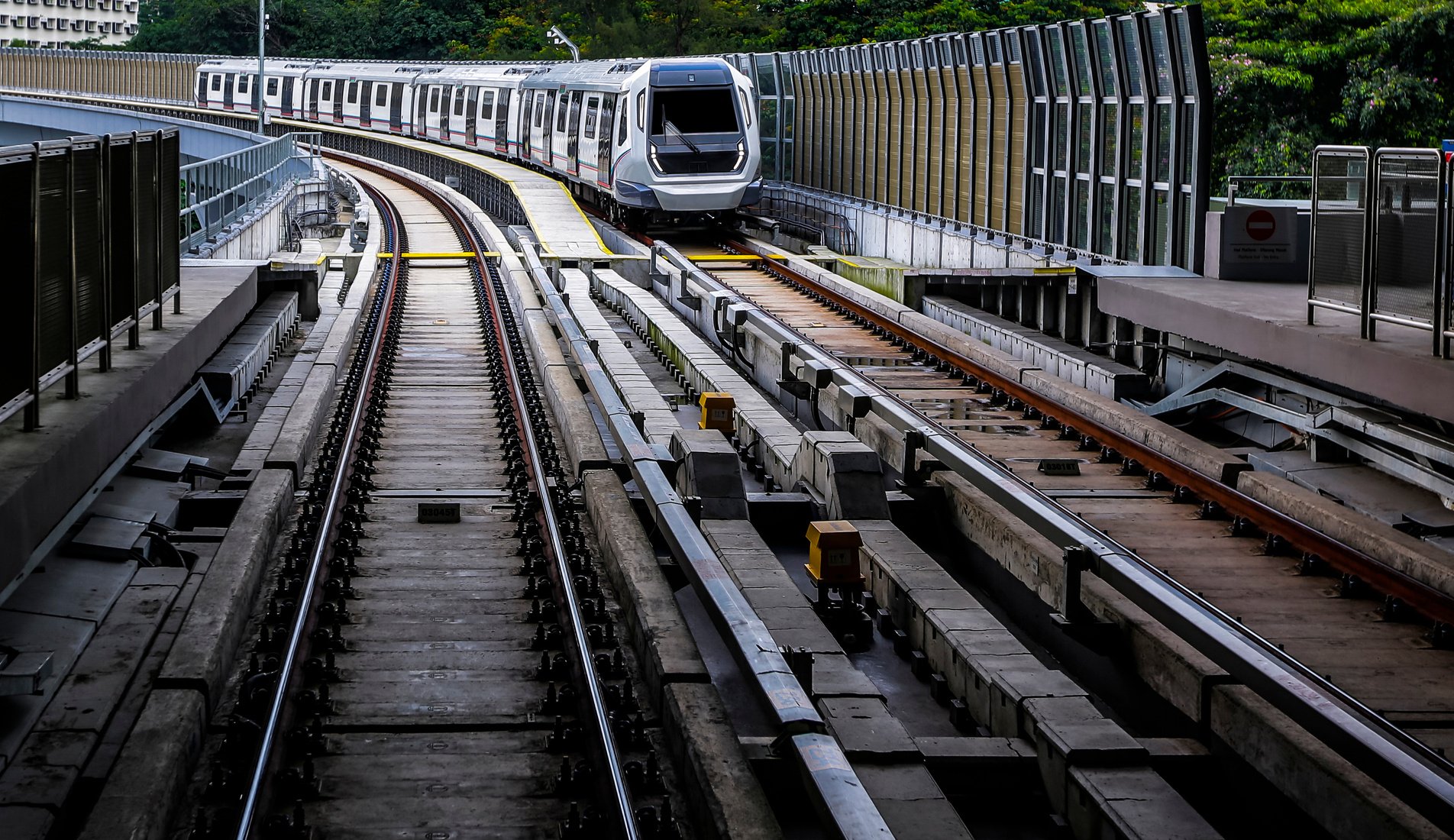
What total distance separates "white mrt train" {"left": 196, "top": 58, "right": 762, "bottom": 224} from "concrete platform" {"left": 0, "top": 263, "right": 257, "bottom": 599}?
14126 mm

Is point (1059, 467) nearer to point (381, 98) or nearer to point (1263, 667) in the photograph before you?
point (1263, 667)

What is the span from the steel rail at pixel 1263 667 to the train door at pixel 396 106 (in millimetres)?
41496

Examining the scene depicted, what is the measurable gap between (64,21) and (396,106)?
3437 inches

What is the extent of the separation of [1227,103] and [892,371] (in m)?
19.1

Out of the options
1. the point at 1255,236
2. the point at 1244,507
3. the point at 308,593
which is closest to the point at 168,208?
the point at 308,593

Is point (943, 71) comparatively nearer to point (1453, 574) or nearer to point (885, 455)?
point (885, 455)

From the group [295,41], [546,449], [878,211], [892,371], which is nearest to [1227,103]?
[878,211]

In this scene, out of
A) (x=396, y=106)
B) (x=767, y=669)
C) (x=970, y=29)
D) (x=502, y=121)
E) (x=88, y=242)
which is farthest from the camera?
(x=970, y=29)

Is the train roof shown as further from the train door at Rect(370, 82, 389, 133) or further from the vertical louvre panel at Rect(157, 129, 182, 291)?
the train door at Rect(370, 82, 389, 133)

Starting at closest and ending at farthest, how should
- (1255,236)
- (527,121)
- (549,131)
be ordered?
(1255,236) → (549,131) → (527,121)

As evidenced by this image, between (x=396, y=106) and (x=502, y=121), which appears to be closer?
(x=502, y=121)

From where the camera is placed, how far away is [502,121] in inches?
1529

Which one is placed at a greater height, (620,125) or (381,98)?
(381,98)

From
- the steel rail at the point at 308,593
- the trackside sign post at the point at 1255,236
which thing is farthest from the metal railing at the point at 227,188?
the trackside sign post at the point at 1255,236
